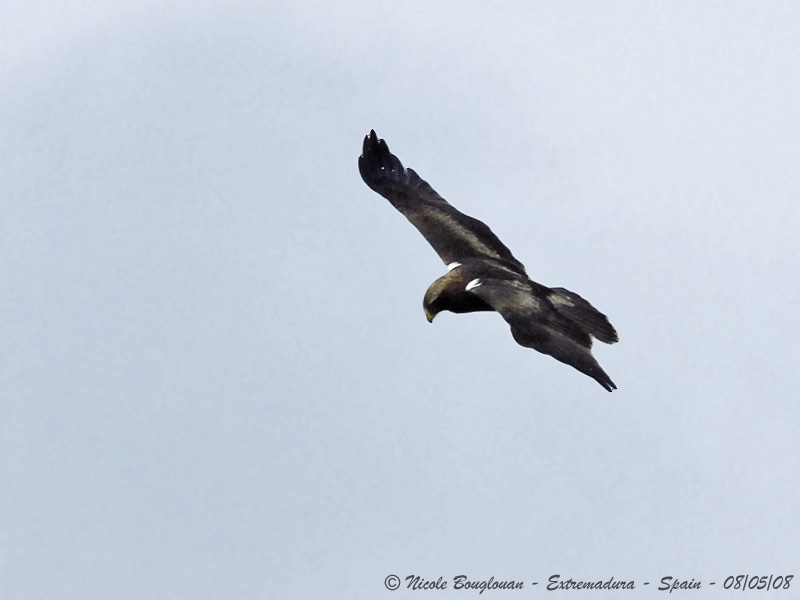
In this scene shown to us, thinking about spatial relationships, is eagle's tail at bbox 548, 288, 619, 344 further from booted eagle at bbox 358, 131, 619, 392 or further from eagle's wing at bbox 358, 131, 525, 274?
eagle's wing at bbox 358, 131, 525, 274

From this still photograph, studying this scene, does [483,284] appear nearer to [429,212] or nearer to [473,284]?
[473,284]

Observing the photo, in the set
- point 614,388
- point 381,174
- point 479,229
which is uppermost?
point 381,174

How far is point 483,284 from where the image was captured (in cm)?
2108

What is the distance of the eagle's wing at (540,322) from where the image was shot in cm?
1830

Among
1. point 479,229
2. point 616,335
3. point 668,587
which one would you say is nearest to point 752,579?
point 668,587

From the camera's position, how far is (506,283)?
21094 mm

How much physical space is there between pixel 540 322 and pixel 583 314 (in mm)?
1157

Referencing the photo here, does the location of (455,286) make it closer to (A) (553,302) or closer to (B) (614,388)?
(A) (553,302)

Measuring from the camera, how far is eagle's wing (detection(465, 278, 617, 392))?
720 inches

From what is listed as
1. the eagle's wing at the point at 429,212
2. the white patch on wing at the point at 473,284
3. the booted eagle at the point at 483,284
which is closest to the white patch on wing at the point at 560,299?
the booted eagle at the point at 483,284

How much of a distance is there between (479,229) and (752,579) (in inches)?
266

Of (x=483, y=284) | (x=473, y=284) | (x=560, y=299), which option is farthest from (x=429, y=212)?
(x=560, y=299)

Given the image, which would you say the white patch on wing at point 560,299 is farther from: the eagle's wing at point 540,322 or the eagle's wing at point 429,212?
the eagle's wing at point 429,212

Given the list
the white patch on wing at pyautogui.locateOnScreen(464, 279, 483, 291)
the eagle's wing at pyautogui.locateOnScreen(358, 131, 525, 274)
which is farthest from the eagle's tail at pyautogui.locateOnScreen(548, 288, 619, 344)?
the eagle's wing at pyautogui.locateOnScreen(358, 131, 525, 274)
